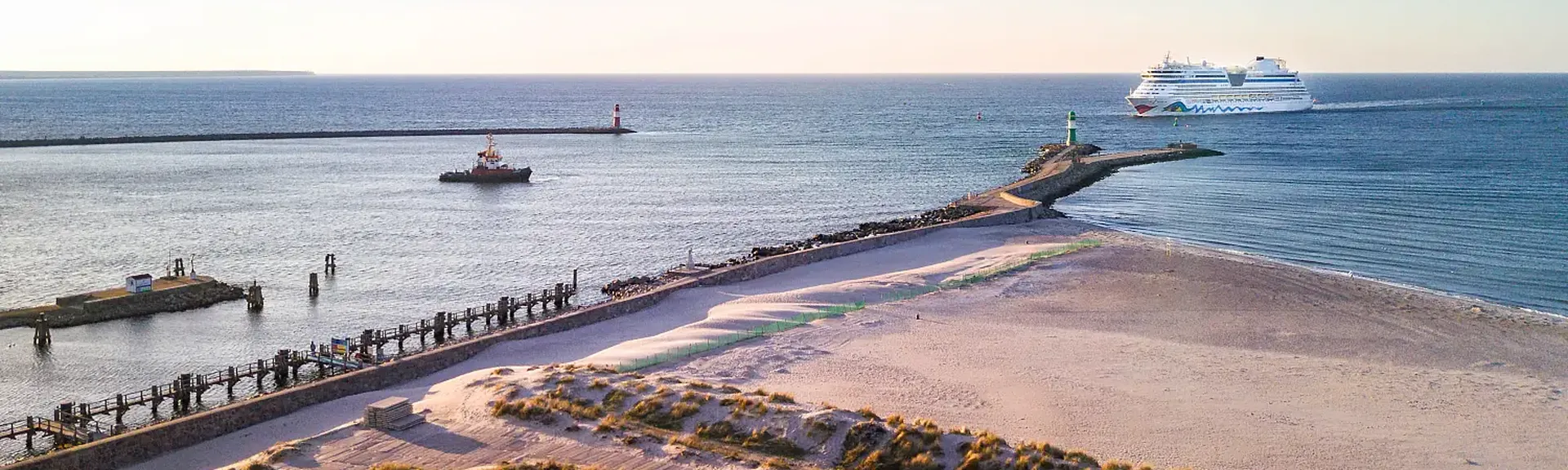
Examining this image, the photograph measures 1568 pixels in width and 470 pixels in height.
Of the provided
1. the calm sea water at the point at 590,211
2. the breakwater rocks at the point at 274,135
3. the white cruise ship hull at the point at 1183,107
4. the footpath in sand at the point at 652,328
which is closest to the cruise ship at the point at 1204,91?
the white cruise ship hull at the point at 1183,107

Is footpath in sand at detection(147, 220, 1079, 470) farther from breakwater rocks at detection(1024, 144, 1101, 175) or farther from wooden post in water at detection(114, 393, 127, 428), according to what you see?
breakwater rocks at detection(1024, 144, 1101, 175)

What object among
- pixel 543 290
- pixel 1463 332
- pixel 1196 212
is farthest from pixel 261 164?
pixel 1463 332

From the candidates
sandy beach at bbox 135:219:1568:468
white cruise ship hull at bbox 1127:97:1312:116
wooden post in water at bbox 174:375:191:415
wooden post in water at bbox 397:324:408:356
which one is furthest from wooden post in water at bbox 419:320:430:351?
white cruise ship hull at bbox 1127:97:1312:116

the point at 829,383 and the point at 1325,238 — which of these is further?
the point at 1325,238

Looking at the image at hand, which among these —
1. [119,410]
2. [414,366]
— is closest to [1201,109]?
[414,366]

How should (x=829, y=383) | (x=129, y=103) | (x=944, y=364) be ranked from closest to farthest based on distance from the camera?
(x=829, y=383), (x=944, y=364), (x=129, y=103)

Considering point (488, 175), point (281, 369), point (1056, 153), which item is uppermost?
point (1056, 153)

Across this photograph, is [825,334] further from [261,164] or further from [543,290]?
[261,164]

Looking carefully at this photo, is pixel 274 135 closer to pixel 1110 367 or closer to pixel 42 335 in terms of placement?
pixel 42 335
